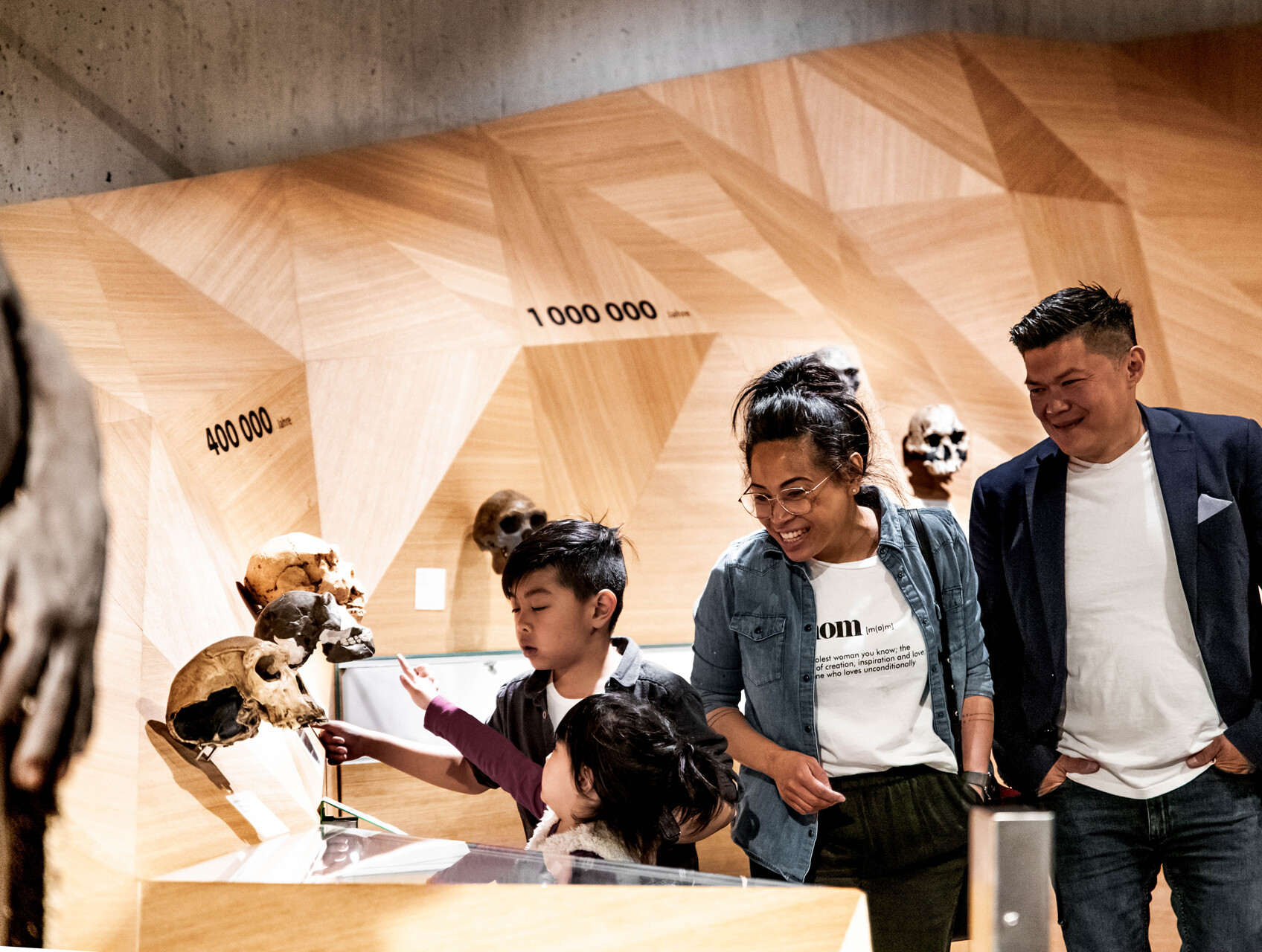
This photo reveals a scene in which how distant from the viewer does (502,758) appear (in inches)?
94.3

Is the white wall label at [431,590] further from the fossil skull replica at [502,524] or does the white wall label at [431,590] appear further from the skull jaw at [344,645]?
the skull jaw at [344,645]

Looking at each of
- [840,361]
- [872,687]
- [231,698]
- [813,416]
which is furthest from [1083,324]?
[231,698]

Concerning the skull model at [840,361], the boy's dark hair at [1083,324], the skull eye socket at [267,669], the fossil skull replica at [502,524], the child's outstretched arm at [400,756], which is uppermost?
the skull model at [840,361]

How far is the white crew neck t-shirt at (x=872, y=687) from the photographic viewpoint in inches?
78.7

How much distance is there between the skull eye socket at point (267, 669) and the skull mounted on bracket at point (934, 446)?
8.33 feet

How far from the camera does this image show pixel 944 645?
2.09 metres

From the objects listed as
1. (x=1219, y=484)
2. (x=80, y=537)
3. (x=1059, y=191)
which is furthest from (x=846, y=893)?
(x=1059, y=191)

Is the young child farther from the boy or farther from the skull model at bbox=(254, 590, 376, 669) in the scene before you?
the skull model at bbox=(254, 590, 376, 669)

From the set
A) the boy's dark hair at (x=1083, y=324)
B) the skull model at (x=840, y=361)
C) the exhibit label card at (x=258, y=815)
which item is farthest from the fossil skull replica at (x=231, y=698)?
the skull model at (x=840, y=361)

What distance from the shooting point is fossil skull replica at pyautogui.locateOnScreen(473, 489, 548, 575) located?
3.62 meters

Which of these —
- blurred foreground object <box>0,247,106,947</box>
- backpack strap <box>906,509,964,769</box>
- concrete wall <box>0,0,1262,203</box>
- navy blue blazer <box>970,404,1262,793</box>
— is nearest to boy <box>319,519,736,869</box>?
backpack strap <box>906,509,964,769</box>

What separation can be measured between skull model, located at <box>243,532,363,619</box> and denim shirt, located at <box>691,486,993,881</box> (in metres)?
1.12

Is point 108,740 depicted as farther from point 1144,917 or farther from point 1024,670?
point 1144,917

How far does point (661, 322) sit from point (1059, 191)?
5.62ft
